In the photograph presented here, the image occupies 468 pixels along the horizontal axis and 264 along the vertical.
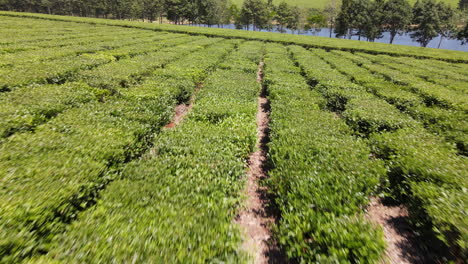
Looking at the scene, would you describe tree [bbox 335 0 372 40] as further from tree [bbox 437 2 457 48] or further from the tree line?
tree [bbox 437 2 457 48]

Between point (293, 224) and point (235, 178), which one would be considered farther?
point (235, 178)

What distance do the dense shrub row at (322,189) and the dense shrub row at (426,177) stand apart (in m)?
0.87

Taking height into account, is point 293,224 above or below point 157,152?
below

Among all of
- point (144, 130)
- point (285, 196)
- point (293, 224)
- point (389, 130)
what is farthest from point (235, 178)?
point (389, 130)

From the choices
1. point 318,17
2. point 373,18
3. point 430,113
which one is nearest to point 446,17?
point 373,18

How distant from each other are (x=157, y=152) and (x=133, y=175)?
4.61 feet

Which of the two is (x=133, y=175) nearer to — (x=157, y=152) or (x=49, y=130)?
(x=157, y=152)

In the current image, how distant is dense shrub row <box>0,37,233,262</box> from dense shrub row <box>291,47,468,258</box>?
7867 millimetres

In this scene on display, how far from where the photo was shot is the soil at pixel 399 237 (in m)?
4.93

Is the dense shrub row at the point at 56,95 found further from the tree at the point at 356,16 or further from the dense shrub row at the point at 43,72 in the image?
the tree at the point at 356,16

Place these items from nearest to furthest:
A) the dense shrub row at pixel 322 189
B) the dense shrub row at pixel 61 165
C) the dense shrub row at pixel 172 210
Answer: the dense shrub row at pixel 172 210 < the dense shrub row at pixel 61 165 < the dense shrub row at pixel 322 189

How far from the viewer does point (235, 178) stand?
17.7 feet

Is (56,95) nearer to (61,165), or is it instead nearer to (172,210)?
(61,165)

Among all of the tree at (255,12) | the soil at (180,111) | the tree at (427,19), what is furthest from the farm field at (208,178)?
the tree at (255,12)
